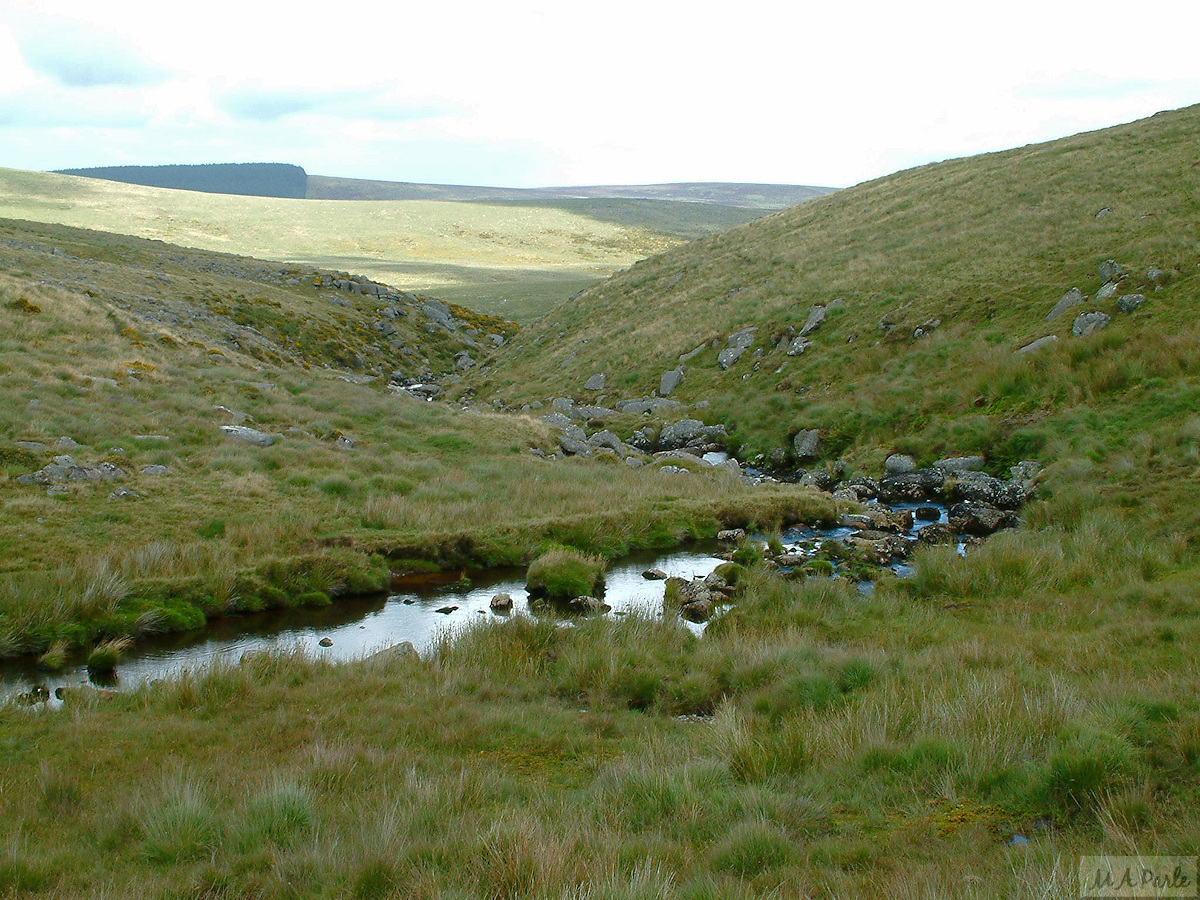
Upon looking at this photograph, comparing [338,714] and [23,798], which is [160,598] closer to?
[338,714]

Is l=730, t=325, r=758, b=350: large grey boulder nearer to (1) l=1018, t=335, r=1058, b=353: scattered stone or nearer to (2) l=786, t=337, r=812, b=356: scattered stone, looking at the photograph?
(2) l=786, t=337, r=812, b=356: scattered stone

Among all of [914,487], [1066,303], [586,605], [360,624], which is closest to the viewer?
[360,624]

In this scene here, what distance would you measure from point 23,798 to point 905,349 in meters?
29.6

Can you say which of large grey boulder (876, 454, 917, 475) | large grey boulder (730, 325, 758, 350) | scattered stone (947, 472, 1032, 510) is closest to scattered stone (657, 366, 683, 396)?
large grey boulder (730, 325, 758, 350)

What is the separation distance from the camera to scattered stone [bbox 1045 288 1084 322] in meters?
28.1

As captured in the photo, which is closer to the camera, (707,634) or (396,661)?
(396,661)

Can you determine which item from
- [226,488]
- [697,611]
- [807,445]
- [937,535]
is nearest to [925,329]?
[807,445]

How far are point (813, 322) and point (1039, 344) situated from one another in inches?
422

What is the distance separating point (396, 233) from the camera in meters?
143

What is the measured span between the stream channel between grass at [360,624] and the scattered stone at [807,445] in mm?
7872

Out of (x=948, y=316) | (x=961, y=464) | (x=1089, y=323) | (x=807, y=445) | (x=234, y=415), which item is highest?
(x=1089, y=323)

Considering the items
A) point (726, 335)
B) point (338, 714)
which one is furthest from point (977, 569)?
point (726, 335)

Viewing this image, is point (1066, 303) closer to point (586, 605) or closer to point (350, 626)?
point (586, 605)

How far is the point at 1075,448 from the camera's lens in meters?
21.5
